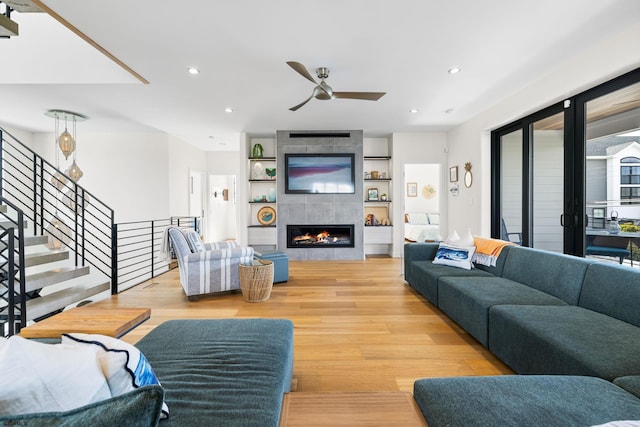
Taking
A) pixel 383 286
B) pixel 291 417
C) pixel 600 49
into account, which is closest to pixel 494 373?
pixel 291 417

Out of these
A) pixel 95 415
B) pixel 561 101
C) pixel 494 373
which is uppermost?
pixel 561 101

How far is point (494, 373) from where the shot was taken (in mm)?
1956

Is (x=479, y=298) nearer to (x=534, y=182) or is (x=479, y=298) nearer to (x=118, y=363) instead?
(x=118, y=363)

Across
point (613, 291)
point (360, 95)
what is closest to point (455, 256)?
point (613, 291)

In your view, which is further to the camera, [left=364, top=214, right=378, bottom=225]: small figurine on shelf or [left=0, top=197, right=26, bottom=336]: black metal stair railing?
[left=364, top=214, right=378, bottom=225]: small figurine on shelf

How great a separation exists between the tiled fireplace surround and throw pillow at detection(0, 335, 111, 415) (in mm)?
5296

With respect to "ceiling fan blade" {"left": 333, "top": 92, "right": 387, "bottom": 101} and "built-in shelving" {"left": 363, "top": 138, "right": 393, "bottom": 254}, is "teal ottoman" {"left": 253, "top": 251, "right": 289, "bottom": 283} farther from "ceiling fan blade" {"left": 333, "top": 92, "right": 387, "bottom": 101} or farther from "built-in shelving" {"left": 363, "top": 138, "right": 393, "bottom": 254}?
"built-in shelving" {"left": 363, "top": 138, "right": 393, "bottom": 254}

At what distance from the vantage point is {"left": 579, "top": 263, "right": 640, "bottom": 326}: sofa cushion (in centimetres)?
181

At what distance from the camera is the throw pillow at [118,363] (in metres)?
0.74

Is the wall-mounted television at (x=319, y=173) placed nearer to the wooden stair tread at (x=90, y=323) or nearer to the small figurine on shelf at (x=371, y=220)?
the small figurine on shelf at (x=371, y=220)

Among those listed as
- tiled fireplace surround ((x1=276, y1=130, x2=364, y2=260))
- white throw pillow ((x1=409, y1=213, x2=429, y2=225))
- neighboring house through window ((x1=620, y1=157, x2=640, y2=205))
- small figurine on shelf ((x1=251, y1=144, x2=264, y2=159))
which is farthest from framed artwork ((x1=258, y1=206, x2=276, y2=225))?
neighboring house through window ((x1=620, y1=157, x2=640, y2=205))

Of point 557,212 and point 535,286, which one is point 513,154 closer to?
point 557,212

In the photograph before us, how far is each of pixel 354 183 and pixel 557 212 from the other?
3292mm

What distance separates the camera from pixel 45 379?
2.06ft
